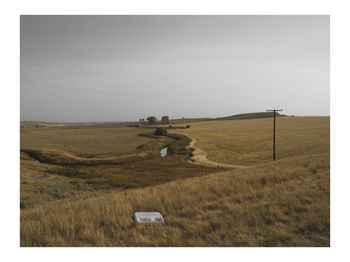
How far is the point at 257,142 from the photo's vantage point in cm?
3138

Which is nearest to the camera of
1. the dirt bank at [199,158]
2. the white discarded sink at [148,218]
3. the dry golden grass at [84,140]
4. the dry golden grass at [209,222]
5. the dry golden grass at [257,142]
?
the dry golden grass at [209,222]

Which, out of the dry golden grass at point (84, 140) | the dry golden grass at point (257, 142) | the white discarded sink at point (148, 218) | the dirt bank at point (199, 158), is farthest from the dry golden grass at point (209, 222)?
the dry golden grass at point (84, 140)

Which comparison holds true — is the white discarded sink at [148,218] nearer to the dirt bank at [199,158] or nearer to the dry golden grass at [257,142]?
the dry golden grass at [257,142]

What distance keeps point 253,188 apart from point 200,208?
192 centimetres

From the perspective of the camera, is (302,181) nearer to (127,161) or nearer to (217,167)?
(217,167)

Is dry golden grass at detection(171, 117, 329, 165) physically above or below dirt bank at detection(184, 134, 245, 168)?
above

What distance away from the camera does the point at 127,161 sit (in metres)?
27.4

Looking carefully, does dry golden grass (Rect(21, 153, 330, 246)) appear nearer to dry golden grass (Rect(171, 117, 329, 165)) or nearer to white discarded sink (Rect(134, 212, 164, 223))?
white discarded sink (Rect(134, 212, 164, 223))

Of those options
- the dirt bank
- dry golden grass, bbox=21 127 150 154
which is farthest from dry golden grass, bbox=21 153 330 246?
dry golden grass, bbox=21 127 150 154

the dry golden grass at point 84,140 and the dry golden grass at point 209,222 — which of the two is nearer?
the dry golden grass at point 209,222

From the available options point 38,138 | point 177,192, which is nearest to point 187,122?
point 38,138

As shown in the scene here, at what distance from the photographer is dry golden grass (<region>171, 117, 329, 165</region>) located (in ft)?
81.0

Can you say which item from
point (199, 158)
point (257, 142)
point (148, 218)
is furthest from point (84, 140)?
point (148, 218)

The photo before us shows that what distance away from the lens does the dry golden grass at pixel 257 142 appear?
81.0 ft
